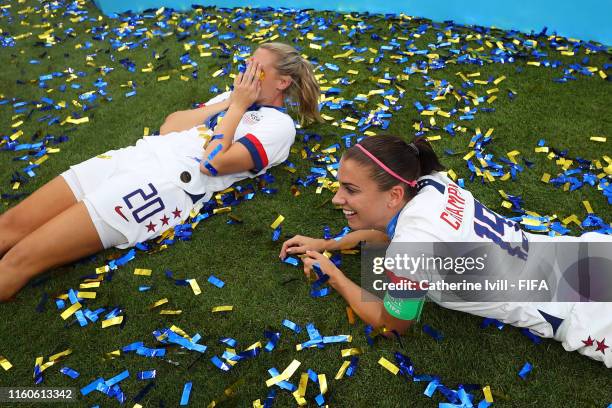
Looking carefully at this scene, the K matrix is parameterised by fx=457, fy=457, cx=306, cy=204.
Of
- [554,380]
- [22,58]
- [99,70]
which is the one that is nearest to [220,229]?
[554,380]

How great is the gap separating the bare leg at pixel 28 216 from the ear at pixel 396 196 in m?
2.55

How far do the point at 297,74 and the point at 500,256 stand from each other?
2271 millimetres

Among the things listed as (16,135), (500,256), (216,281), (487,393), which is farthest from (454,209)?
(16,135)

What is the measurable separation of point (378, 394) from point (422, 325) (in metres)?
0.57

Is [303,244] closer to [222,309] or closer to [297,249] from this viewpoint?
[297,249]

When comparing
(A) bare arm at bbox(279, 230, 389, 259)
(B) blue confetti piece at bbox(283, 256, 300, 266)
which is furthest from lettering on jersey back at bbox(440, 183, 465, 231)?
(B) blue confetti piece at bbox(283, 256, 300, 266)

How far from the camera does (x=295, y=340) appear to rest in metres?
2.90

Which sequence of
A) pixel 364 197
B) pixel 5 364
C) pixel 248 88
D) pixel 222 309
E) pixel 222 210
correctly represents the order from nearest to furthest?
pixel 364 197 < pixel 5 364 < pixel 222 309 < pixel 248 88 < pixel 222 210

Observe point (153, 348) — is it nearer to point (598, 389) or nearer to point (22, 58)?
point (598, 389)

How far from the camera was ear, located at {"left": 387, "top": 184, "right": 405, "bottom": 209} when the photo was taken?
2559 millimetres

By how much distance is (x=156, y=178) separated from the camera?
3.40 meters

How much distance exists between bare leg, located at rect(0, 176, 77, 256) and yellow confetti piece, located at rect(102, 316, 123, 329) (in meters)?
1.04

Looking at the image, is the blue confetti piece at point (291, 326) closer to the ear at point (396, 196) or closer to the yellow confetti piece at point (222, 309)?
the yellow confetti piece at point (222, 309)

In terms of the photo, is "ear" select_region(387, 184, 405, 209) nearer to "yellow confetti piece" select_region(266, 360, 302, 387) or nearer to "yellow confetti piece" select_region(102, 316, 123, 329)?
"yellow confetti piece" select_region(266, 360, 302, 387)
